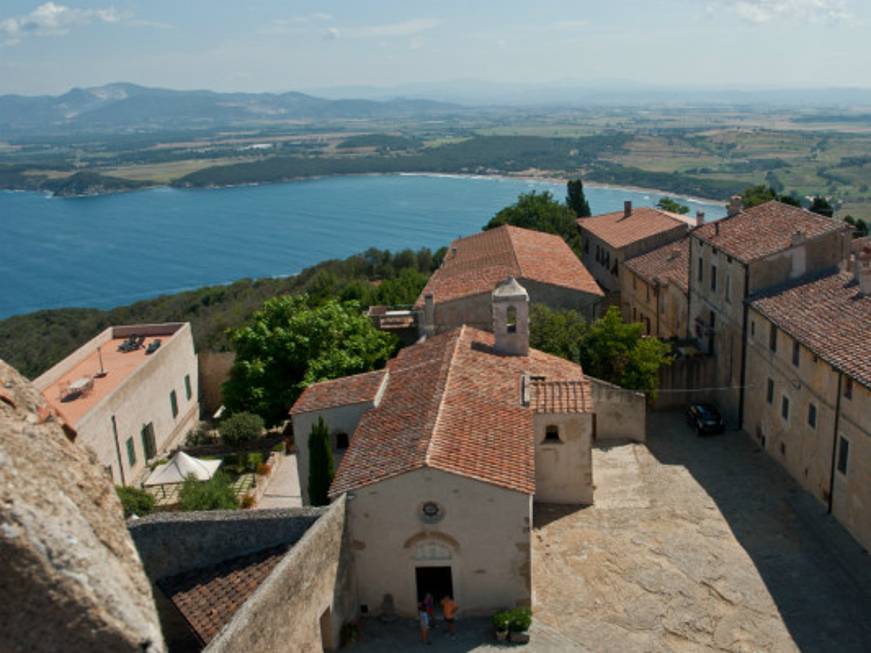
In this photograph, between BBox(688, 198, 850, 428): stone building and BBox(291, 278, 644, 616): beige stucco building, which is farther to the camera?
BBox(688, 198, 850, 428): stone building

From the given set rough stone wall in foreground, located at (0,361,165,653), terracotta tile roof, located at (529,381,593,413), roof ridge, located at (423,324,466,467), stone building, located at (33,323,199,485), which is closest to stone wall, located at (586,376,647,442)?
terracotta tile roof, located at (529,381,593,413)

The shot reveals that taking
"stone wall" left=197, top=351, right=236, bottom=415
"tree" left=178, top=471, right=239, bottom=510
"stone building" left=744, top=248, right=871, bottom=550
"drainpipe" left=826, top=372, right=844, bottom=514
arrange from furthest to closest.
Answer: "stone wall" left=197, top=351, right=236, bottom=415 → "tree" left=178, top=471, right=239, bottom=510 → "drainpipe" left=826, top=372, right=844, bottom=514 → "stone building" left=744, top=248, right=871, bottom=550

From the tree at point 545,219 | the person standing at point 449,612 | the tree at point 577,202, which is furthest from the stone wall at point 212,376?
the tree at point 577,202

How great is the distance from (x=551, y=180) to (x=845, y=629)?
17101cm

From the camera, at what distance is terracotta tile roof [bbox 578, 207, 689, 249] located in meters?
44.5

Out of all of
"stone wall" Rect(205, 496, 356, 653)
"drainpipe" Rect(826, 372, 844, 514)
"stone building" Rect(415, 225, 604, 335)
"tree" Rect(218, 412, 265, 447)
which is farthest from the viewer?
"stone building" Rect(415, 225, 604, 335)

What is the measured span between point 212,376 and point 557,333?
57.8 feet

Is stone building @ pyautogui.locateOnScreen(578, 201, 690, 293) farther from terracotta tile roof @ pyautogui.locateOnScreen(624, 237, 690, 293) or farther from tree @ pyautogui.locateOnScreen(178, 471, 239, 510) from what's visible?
tree @ pyautogui.locateOnScreen(178, 471, 239, 510)

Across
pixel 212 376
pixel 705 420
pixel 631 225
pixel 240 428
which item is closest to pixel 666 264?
pixel 631 225

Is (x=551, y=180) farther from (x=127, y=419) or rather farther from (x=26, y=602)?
(x=26, y=602)

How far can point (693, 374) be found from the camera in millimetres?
32531

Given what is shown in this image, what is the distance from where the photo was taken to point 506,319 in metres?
27.0

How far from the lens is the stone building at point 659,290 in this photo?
37031 millimetres

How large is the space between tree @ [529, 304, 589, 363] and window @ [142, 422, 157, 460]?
14631 millimetres
